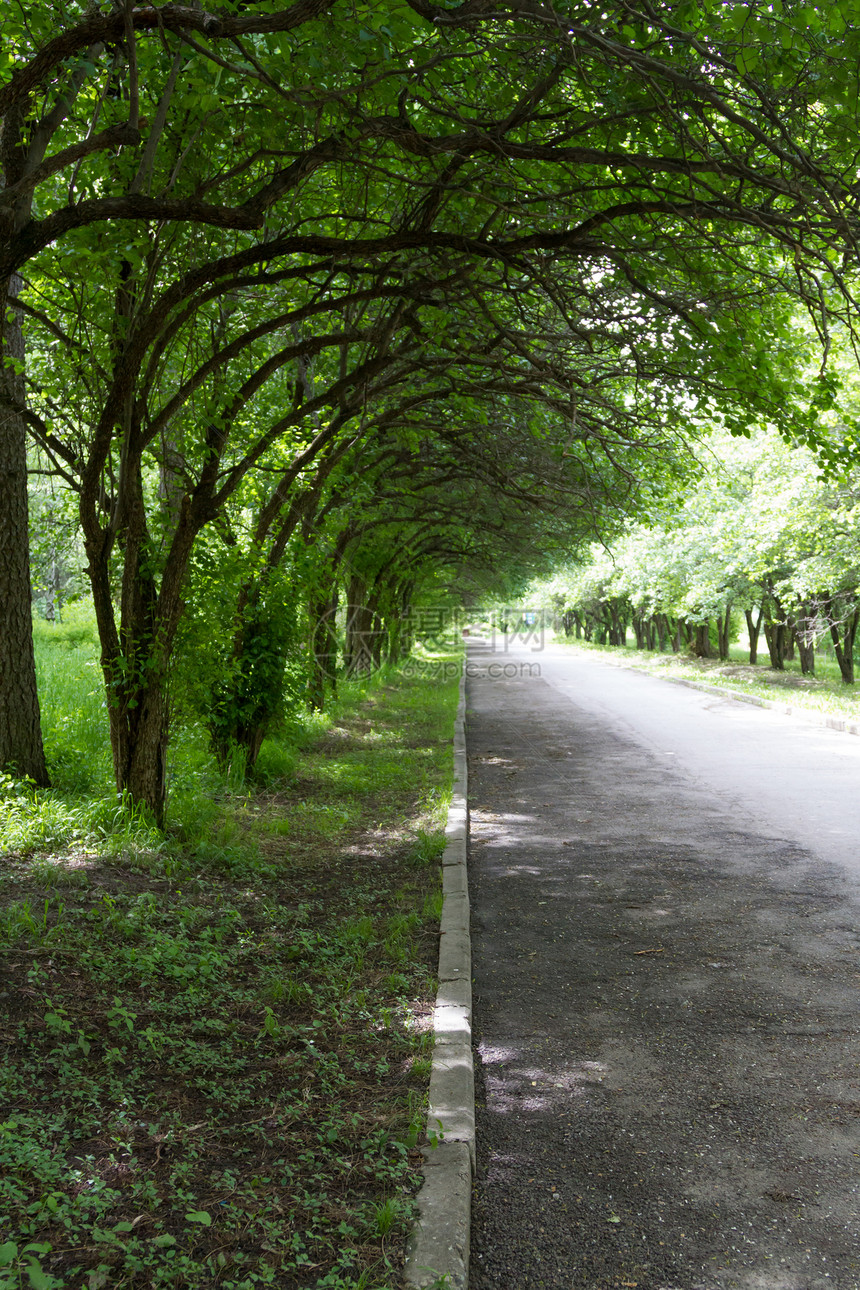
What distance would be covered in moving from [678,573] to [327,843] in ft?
80.7

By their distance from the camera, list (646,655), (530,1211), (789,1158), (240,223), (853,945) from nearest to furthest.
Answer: (530,1211) → (789,1158) → (240,223) → (853,945) → (646,655)

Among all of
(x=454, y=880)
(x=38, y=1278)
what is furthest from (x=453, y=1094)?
(x=454, y=880)

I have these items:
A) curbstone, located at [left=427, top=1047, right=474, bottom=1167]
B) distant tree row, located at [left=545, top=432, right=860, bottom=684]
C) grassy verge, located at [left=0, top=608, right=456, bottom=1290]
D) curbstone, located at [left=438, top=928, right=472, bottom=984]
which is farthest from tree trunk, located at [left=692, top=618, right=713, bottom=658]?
curbstone, located at [left=427, top=1047, right=474, bottom=1167]

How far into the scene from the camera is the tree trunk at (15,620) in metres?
7.40

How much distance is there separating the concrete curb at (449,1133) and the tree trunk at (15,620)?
12.6 feet

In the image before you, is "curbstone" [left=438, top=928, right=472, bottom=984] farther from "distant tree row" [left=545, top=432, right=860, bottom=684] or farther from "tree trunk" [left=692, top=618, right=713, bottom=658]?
"tree trunk" [left=692, top=618, right=713, bottom=658]

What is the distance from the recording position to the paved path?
288 cm

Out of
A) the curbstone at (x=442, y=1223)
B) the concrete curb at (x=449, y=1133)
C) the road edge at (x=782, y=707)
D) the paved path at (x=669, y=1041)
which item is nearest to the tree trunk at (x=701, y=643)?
the road edge at (x=782, y=707)

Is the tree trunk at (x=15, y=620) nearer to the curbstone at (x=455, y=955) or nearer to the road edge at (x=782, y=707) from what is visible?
the curbstone at (x=455, y=955)

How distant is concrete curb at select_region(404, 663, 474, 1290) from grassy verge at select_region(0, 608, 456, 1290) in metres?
0.07

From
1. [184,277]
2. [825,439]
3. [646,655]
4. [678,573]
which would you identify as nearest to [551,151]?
[184,277]

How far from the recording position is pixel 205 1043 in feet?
12.9

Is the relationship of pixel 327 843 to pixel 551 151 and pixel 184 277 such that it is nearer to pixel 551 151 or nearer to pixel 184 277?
pixel 184 277

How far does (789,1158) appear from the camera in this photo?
331 cm
